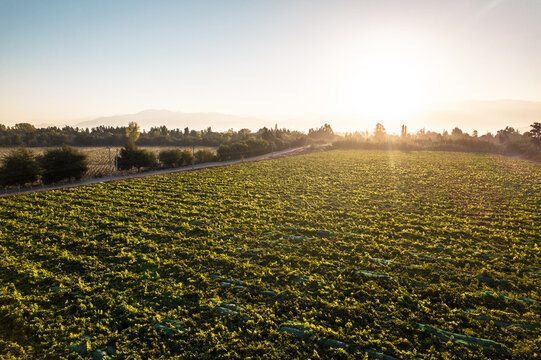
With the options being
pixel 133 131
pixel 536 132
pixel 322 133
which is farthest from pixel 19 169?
pixel 322 133

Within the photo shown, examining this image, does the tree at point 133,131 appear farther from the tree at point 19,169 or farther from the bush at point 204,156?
the tree at point 19,169

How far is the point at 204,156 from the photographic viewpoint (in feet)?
132

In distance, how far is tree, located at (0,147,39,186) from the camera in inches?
763

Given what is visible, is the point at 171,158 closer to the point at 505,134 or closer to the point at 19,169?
the point at 19,169

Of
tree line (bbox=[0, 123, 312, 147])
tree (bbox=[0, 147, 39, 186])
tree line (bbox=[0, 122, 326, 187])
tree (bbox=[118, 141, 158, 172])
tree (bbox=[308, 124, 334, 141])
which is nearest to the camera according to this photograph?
tree (bbox=[0, 147, 39, 186])

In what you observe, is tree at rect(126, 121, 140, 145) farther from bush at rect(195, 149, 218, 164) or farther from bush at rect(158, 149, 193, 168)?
bush at rect(158, 149, 193, 168)

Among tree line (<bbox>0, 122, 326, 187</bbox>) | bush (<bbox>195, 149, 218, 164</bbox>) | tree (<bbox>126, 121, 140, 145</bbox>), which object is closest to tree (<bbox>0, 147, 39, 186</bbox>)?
tree line (<bbox>0, 122, 326, 187</bbox>)

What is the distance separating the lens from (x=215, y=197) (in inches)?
650

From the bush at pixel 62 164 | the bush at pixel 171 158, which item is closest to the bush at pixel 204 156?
the bush at pixel 171 158

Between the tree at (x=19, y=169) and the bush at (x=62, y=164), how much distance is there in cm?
90

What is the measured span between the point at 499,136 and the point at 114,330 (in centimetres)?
14589

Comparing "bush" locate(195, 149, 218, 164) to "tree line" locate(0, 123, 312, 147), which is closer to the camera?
"bush" locate(195, 149, 218, 164)

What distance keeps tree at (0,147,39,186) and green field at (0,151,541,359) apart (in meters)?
7.16

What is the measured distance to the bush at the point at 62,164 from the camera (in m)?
22.0
